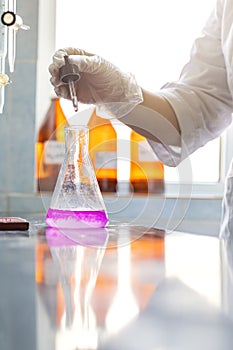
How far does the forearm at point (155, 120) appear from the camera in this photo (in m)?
1.23

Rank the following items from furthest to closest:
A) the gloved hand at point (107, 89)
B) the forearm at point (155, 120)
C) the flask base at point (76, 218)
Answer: the forearm at point (155, 120) → the gloved hand at point (107, 89) → the flask base at point (76, 218)

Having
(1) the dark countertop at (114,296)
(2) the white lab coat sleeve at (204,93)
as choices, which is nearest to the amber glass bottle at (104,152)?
(2) the white lab coat sleeve at (204,93)

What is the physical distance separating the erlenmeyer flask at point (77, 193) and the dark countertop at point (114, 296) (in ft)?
0.55

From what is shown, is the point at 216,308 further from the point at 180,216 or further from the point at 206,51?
the point at 206,51

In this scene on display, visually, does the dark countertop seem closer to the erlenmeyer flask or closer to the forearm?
the erlenmeyer flask

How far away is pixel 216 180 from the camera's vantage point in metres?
2.08

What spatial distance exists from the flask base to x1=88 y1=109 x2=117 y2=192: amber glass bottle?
0.18m

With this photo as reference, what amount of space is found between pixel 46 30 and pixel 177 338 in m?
1.73

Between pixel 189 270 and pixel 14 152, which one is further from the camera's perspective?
pixel 14 152

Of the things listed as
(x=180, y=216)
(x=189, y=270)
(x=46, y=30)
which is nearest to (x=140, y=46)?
(x=46, y=30)

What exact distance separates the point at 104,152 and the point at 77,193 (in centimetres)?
25

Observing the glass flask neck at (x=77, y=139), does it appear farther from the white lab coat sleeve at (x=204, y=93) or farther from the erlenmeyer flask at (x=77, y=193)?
the white lab coat sleeve at (x=204, y=93)

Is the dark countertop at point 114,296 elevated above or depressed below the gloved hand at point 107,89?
below

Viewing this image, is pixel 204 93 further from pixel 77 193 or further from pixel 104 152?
pixel 77 193
